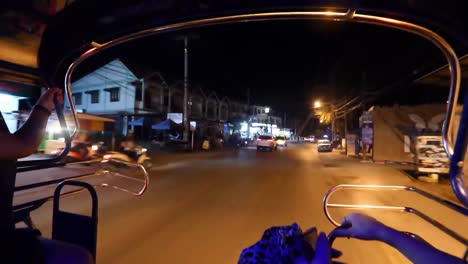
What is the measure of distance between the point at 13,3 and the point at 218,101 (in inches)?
2030

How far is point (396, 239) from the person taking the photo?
81.0 inches

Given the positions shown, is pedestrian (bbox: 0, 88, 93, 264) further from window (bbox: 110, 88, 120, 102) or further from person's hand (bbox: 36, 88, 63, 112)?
window (bbox: 110, 88, 120, 102)

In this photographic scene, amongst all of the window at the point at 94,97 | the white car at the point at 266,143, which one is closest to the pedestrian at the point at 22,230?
the white car at the point at 266,143

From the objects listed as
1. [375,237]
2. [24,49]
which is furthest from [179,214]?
[375,237]

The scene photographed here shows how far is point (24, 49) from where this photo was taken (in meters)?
2.77

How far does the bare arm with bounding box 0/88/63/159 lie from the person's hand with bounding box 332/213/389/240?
2.12 meters

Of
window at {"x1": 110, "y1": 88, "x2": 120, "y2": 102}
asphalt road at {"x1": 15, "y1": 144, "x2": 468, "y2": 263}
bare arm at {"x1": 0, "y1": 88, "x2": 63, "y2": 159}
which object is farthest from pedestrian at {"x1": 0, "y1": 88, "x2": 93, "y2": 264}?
window at {"x1": 110, "y1": 88, "x2": 120, "y2": 102}

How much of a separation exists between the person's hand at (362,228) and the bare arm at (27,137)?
212cm

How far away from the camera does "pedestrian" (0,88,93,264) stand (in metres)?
1.82

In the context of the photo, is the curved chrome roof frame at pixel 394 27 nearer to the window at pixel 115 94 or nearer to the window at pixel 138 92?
the window at pixel 138 92

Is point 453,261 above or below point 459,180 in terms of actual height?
below

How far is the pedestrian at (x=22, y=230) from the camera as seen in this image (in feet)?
5.98

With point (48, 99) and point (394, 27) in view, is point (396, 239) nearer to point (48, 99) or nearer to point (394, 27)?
point (394, 27)

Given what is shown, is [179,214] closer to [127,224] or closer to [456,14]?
[127,224]
